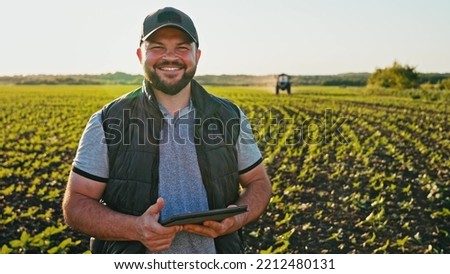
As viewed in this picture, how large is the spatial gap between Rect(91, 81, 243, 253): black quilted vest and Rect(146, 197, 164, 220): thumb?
0.15 m

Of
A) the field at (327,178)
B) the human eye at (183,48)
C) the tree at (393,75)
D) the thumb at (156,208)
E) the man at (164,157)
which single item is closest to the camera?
the thumb at (156,208)

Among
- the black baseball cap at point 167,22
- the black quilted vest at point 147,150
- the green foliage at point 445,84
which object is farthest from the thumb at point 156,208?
the green foliage at point 445,84

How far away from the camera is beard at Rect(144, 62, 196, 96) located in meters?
2.17

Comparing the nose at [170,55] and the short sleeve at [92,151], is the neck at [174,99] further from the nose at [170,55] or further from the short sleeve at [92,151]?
the short sleeve at [92,151]

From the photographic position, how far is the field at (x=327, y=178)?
409cm

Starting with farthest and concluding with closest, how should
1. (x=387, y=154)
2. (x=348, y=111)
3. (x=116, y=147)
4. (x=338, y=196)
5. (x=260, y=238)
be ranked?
1. (x=348, y=111)
2. (x=387, y=154)
3. (x=338, y=196)
4. (x=260, y=238)
5. (x=116, y=147)

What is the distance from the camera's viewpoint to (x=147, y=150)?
2178 mm

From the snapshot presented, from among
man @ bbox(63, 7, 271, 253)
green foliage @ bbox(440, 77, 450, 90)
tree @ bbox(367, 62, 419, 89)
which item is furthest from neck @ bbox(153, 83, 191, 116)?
green foliage @ bbox(440, 77, 450, 90)

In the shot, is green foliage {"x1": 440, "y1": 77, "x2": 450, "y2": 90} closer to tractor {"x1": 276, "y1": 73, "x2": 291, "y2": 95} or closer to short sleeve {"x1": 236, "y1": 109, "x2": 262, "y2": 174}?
tractor {"x1": 276, "y1": 73, "x2": 291, "y2": 95}

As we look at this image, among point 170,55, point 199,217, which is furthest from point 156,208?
point 170,55
